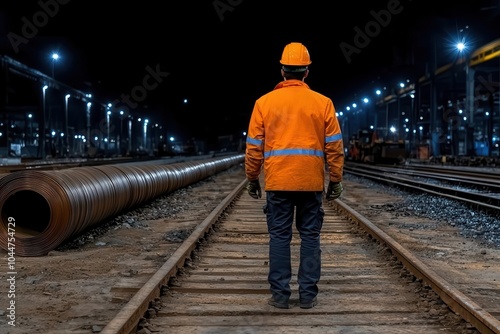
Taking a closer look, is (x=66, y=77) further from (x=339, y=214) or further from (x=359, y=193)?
(x=339, y=214)

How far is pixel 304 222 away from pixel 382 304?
99cm

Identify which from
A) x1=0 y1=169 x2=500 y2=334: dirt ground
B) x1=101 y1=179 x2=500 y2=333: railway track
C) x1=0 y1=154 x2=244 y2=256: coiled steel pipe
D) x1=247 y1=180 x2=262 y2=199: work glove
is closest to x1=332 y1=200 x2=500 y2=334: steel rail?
x1=101 y1=179 x2=500 y2=333: railway track

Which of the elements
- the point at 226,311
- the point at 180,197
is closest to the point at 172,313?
the point at 226,311

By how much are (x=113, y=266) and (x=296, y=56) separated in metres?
3.40

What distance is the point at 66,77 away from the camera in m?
64.8

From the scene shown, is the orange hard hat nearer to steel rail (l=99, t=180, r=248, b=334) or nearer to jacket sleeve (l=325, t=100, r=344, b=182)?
jacket sleeve (l=325, t=100, r=344, b=182)

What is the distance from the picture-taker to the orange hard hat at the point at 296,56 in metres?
4.78

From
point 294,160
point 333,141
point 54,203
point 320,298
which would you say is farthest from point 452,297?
point 54,203

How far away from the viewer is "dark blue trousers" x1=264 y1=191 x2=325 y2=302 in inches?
184

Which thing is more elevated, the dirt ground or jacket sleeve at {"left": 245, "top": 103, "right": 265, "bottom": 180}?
jacket sleeve at {"left": 245, "top": 103, "right": 265, "bottom": 180}

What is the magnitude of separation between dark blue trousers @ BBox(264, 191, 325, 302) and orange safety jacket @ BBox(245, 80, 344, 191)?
0.46 feet

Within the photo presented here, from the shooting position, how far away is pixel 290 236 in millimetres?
4750

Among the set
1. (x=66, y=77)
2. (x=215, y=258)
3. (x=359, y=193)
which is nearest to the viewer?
(x=215, y=258)

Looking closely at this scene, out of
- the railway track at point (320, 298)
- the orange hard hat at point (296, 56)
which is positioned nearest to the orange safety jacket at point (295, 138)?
the orange hard hat at point (296, 56)
